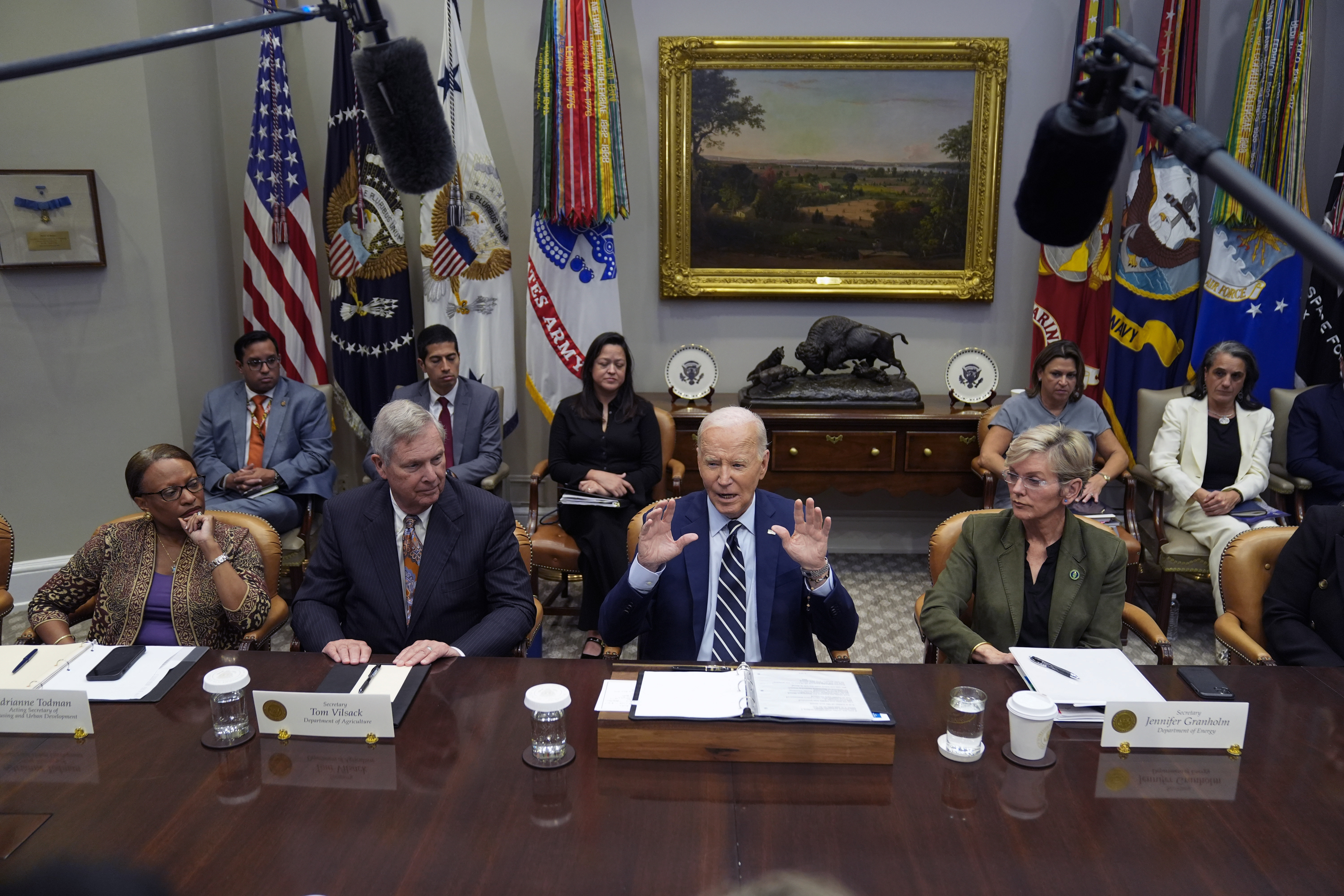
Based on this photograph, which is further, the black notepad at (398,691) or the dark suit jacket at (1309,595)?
the dark suit jacket at (1309,595)

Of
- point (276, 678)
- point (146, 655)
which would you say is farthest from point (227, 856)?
point (146, 655)

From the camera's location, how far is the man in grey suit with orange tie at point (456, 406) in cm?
462

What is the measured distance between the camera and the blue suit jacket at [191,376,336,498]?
15.0ft

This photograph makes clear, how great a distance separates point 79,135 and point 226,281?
1.12 m

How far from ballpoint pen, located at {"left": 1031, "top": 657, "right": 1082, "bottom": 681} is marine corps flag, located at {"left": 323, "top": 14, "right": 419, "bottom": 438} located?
13.2ft

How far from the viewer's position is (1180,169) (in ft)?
16.2

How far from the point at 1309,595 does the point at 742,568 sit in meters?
1.72

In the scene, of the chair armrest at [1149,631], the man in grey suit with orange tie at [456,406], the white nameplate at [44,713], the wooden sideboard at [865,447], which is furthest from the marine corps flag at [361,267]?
the chair armrest at [1149,631]

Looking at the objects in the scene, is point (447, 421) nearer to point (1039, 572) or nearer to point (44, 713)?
point (44, 713)

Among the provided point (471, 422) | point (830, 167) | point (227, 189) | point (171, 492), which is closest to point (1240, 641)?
point (171, 492)

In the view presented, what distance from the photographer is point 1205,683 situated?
2.09 m

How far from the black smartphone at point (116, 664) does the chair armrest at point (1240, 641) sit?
9.55 feet

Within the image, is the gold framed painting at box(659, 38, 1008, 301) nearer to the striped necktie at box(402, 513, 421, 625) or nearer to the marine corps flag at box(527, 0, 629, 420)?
the marine corps flag at box(527, 0, 629, 420)

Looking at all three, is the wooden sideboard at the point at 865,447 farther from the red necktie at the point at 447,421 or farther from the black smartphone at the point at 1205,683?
the black smartphone at the point at 1205,683
